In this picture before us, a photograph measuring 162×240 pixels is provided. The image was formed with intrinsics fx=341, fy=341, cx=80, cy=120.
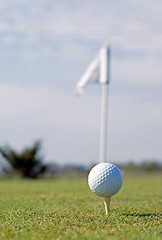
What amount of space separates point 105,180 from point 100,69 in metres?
6.91

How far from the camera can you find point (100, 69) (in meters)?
11.8

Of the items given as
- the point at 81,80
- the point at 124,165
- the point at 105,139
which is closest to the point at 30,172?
the point at 124,165

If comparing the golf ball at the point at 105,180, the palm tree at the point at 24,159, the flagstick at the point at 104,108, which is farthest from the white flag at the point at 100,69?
the palm tree at the point at 24,159

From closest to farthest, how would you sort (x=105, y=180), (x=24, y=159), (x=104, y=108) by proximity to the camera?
(x=105, y=180)
(x=104, y=108)
(x=24, y=159)

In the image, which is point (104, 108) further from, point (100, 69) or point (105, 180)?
point (105, 180)

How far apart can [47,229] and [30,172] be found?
29.6 meters

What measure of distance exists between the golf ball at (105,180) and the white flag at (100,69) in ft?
20.4

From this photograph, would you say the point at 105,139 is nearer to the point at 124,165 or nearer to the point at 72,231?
the point at 72,231

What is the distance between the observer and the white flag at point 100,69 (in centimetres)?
1146

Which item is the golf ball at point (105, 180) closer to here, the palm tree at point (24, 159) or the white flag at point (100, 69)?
the white flag at point (100, 69)

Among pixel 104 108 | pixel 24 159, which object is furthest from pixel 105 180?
pixel 24 159

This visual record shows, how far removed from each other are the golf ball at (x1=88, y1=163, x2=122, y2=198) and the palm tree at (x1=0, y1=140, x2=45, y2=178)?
88.5 ft

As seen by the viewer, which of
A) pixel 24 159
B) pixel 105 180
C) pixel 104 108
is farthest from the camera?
pixel 24 159

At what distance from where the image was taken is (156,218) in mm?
4961
